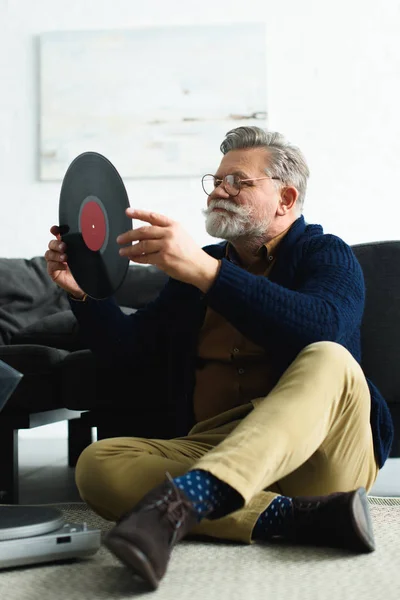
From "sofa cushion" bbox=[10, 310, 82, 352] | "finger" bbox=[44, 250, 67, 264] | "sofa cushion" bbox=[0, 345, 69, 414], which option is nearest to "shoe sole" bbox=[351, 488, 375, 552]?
"finger" bbox=[44, 250, 67, 264]

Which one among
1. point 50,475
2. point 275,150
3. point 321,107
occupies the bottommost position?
point 50,475

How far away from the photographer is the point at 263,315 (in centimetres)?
146

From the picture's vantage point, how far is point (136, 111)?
397 centimetres

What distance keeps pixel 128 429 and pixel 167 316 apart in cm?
52

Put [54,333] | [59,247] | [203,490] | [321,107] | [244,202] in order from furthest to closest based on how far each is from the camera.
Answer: [321,107], [54,333], [244,202], [59,247], [203,490]

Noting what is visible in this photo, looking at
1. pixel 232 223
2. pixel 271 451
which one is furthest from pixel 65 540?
pixel 232 223

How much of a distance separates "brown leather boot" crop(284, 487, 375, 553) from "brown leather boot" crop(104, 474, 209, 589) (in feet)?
0.96

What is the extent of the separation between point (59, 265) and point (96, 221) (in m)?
0.19

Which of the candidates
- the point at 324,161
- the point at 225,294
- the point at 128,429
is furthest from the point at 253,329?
the point at 324,161

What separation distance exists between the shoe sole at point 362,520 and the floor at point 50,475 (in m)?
0.98

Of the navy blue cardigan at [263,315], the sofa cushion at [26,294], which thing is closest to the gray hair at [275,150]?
the navy blue cardigan at [263,315]

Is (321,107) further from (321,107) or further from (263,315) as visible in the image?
(263,315)

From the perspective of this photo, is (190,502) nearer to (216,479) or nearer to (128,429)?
(216,479)

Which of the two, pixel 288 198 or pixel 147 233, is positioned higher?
pixel 288 198
